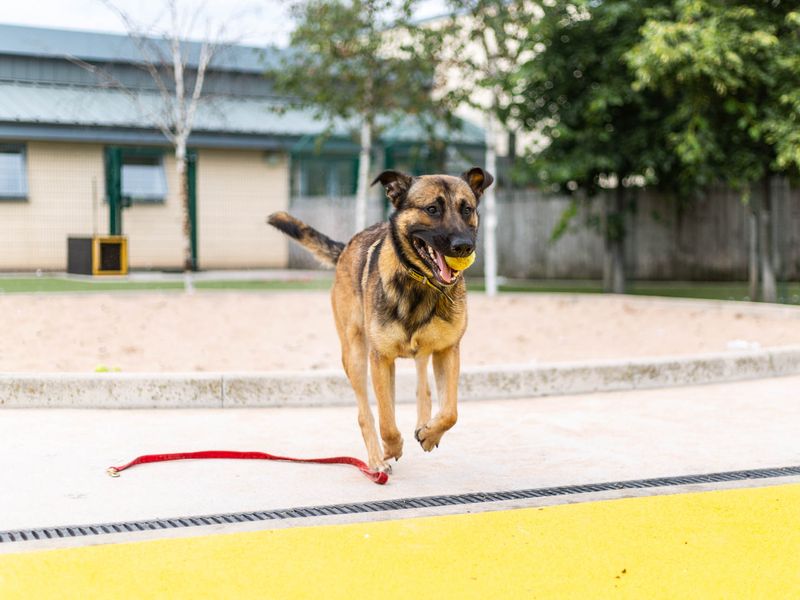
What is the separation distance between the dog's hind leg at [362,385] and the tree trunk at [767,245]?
12.8 metres

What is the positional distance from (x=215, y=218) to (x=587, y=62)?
11476 mm

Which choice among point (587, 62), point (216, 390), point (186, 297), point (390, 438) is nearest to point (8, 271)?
point (186, 297)

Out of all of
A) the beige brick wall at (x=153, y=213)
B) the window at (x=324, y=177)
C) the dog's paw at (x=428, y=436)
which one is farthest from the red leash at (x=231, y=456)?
the window at (x=324, y=177)

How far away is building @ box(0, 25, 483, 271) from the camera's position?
25.1 meters

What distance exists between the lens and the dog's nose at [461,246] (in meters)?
5.13

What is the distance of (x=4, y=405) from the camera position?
26.4ft

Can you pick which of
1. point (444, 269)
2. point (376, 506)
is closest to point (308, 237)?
point (444, 269)

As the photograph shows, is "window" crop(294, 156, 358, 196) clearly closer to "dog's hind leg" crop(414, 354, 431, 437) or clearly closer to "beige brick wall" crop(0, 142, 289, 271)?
"beige brick wall" crop(0, 142, 289, 271)

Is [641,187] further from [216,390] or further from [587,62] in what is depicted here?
[216,390]

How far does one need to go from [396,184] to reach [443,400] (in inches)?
46.8

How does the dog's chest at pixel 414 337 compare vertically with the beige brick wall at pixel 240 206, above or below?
below

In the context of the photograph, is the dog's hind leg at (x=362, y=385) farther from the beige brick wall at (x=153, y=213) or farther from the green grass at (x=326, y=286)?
the beige brick wall at (x=153, y=213)

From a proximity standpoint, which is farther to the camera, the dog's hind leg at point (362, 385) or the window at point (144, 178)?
the window at point (144, 178)

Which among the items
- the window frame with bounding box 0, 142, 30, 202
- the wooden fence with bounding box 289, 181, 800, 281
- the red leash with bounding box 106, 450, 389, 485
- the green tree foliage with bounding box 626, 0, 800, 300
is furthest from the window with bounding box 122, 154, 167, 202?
the red leash with bounding box 106, 450, 389, 485
